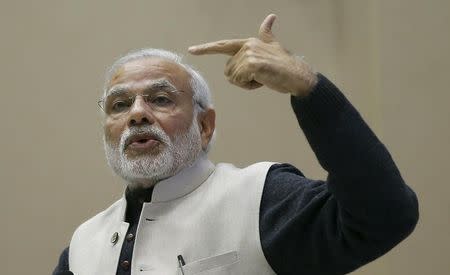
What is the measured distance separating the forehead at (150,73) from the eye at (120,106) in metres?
0.06

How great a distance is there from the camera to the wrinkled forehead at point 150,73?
173cm

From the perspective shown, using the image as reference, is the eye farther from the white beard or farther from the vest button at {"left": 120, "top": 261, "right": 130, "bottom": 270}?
the vest button at {"left": 120, "top": 261, "right": 130, "bottom": 270}

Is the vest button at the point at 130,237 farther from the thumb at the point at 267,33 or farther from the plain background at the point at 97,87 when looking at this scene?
the plain background at the point at 97,87

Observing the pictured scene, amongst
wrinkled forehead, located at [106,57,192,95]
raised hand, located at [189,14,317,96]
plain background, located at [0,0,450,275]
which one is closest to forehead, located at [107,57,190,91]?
wrinkled forehead, located at [106,57,192,95]

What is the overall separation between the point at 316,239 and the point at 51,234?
1.71 m

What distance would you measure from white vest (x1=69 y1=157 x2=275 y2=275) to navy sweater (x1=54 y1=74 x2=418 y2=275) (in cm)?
12

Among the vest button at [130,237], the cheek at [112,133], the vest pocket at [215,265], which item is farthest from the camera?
the cheek at [112,133]

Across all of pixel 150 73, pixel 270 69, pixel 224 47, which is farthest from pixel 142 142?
pixel 270 69

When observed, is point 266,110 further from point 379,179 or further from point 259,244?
point 379,179

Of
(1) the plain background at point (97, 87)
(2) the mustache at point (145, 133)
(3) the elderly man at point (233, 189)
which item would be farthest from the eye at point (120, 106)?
(1) the plain background at point (97, 87)

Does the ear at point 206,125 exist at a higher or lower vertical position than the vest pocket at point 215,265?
higher

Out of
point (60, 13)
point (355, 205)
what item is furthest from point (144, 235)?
point (60, 13)

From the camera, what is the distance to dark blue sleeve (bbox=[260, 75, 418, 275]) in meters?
1.14

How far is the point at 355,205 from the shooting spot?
1157mm
